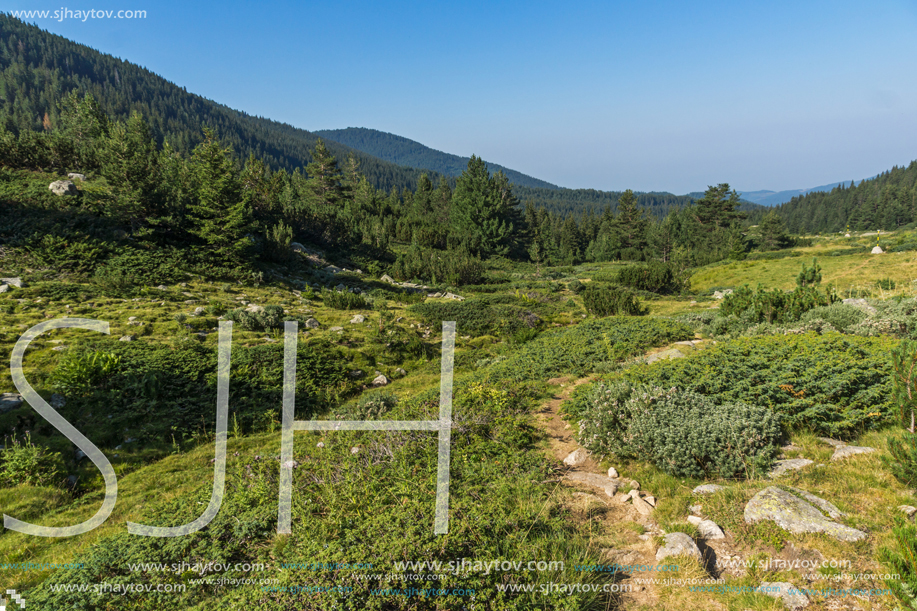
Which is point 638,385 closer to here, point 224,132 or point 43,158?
point 43,158

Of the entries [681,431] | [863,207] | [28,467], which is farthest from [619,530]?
[863,207]

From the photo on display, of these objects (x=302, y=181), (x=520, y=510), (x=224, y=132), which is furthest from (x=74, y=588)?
(x=224, y=132)

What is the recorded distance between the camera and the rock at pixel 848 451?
4.56 m

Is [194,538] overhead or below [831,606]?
below

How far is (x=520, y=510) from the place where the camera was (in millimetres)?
4098

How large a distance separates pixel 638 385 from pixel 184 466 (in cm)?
781

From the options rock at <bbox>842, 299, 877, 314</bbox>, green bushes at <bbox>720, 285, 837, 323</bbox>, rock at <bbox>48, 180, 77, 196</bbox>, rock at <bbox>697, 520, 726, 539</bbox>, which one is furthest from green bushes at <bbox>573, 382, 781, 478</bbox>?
rock at <bbox>48, 180, 77, 196</bbox>

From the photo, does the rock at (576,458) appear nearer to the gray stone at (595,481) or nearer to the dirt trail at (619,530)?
the dirt trail at (619,530)

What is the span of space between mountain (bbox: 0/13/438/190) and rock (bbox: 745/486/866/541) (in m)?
106

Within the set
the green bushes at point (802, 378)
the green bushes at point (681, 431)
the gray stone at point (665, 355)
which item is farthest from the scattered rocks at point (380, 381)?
the gray stone at point (665, 355)

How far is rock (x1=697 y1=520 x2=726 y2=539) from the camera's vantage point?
368 centimetres

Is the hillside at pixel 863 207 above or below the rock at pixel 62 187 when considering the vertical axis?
above

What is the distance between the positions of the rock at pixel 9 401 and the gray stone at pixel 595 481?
9.35m

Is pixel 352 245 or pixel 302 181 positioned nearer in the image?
pixel 352 245
